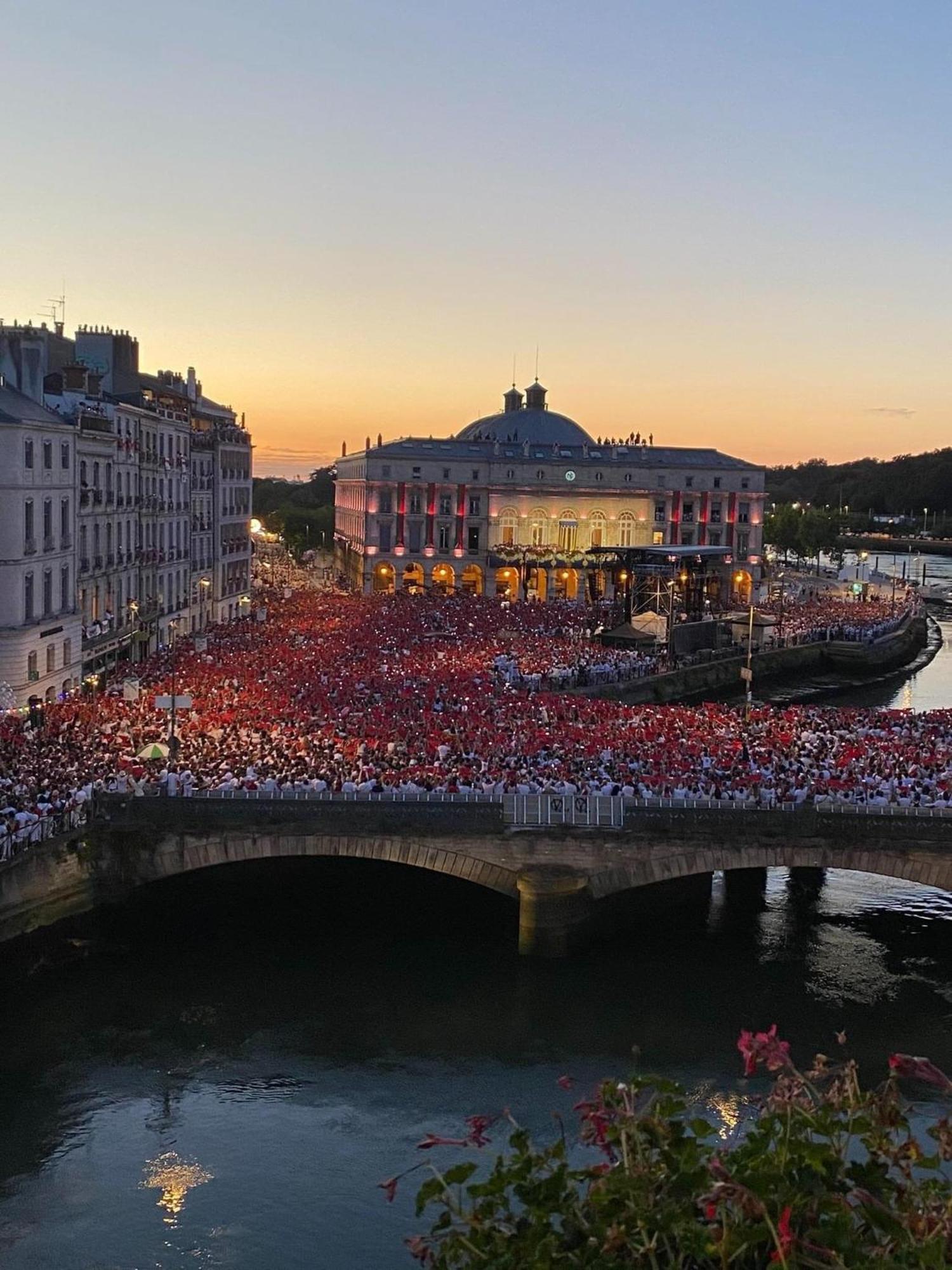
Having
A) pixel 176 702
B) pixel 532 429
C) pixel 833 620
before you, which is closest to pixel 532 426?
pixel 532 429

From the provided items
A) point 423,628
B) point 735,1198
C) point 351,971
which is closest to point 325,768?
point 351,971

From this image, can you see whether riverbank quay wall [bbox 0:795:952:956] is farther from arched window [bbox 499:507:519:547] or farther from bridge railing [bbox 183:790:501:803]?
arched window [bbox 499:507:519:547]

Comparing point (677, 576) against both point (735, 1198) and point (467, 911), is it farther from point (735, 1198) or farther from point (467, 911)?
point (735, 1198)

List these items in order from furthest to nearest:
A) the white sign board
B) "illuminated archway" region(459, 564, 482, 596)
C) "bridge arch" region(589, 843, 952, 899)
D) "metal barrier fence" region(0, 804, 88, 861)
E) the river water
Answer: "illuminated archway" region(459, 564, 482, 596)
the white sign board
"bridge arch" region(589, 843, 952, 899)
"metal barrier fence" region(0, 804, 88, 861)
the river water

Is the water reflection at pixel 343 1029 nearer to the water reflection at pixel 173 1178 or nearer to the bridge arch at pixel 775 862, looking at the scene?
the water reflection at pixel 173 1178

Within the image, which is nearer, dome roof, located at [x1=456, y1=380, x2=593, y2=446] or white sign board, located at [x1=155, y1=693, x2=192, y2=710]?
white sign board, located at [x1=155, y1=693, x2=192, y2=710]

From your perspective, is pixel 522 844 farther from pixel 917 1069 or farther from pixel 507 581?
pixel 507 581

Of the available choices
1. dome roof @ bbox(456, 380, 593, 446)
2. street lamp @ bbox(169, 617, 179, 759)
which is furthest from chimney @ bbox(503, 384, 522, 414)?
street lamp @ bbox(169, 617, 179, 759)
